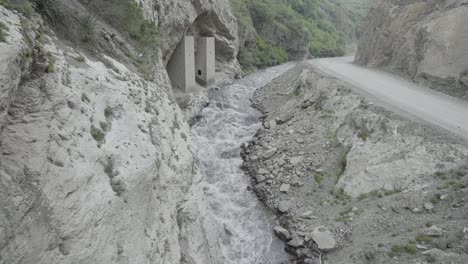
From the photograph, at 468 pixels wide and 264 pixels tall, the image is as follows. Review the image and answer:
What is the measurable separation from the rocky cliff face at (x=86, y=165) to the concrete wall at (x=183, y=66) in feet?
48.2

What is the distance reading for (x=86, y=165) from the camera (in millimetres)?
6488

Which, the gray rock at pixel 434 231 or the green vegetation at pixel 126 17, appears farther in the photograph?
the green vegetation at pixel 126 17

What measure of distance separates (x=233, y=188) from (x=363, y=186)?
6.32 m

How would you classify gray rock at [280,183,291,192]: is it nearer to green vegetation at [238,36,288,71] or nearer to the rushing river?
the rushing river

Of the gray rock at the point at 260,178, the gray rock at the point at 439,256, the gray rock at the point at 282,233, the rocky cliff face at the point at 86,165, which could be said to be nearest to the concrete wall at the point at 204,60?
the gray rock at the point at 260,178

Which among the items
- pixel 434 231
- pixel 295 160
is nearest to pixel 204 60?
pixel 295 160

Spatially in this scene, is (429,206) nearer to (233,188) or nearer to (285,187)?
(285,187)

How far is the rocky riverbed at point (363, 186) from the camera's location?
1013cm

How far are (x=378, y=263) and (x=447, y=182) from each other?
4296 mm

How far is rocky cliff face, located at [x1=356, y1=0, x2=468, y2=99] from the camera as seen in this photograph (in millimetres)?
19875

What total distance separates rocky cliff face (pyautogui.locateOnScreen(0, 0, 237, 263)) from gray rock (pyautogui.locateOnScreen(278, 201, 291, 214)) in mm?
4020

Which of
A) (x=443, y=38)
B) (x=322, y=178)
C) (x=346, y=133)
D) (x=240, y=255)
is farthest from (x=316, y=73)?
(x=240, y=255)

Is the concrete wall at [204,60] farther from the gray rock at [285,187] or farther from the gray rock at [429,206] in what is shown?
the gray rock at [429,206]

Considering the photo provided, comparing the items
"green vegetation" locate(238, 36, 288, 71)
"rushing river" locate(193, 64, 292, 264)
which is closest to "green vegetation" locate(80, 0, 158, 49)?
"rushing river" locate(193, 64, 292, 264)
